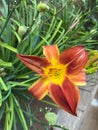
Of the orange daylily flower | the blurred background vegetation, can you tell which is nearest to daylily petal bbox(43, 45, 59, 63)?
the orange daylily flower

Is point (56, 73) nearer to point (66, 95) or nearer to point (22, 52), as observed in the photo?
point (66, 95)

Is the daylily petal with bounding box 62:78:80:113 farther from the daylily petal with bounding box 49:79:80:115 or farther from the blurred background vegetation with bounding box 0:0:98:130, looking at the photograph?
the blurred background vegetation with bounding box 0:0:98:130

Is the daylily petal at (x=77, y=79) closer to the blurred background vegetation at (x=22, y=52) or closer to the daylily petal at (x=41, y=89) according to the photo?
the daylily petal at (x=41, y=89)

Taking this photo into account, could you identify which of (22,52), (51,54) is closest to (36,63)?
(51,54)

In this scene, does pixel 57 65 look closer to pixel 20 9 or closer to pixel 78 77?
pixel 78 77

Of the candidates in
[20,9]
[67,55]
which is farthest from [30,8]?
[67,55]

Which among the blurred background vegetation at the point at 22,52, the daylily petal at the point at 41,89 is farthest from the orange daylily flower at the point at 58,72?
the blurred background vegetation at the point at 22,52
